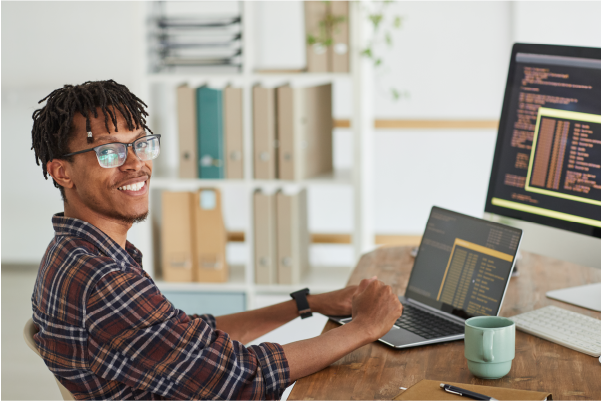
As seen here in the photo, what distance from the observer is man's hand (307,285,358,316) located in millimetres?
1396

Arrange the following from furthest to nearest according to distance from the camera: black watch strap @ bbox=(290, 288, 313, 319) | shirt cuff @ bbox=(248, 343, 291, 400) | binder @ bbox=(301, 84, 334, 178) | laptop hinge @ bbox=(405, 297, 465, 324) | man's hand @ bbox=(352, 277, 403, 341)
Answer: binder @ bbox=(301, 84, 334, 178) → black watch strap @ bbox=(290, 288, 313, 319) → laptop hinge @ bbox=(405, 297, 465, 324) → man's hand @ bbox=(352, 277, 403, 341) → shirt cuff @ bbox=(248, 343, 291, 400)

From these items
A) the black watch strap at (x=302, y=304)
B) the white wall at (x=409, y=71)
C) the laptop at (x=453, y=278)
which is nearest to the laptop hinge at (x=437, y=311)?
the laptop at (x=453, y=278)

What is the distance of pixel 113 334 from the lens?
3.39 ft

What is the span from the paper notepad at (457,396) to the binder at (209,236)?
1797 millimetres

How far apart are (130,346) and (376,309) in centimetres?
45

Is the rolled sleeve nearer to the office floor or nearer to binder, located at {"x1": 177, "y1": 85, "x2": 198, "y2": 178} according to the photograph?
the office floor

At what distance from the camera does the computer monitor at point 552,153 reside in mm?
1387

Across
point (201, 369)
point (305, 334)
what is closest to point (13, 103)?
point (305, 334)

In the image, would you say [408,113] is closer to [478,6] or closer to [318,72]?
[478,6]

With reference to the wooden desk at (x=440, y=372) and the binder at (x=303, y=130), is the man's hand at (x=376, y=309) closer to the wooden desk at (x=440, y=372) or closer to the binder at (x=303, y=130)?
the wooden desk at (x=440, y=372)

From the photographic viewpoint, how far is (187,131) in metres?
2.69

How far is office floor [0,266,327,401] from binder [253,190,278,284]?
1.63 feet

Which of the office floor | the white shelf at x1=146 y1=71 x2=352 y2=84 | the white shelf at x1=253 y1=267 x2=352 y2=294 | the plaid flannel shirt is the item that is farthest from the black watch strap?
the white shelf at x1=146 y1=71 x2=352 y2=84

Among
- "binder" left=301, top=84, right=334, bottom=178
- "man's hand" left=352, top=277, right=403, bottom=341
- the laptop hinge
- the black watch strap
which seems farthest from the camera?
"binder" left=301, top=84, right=334, bottom=178
